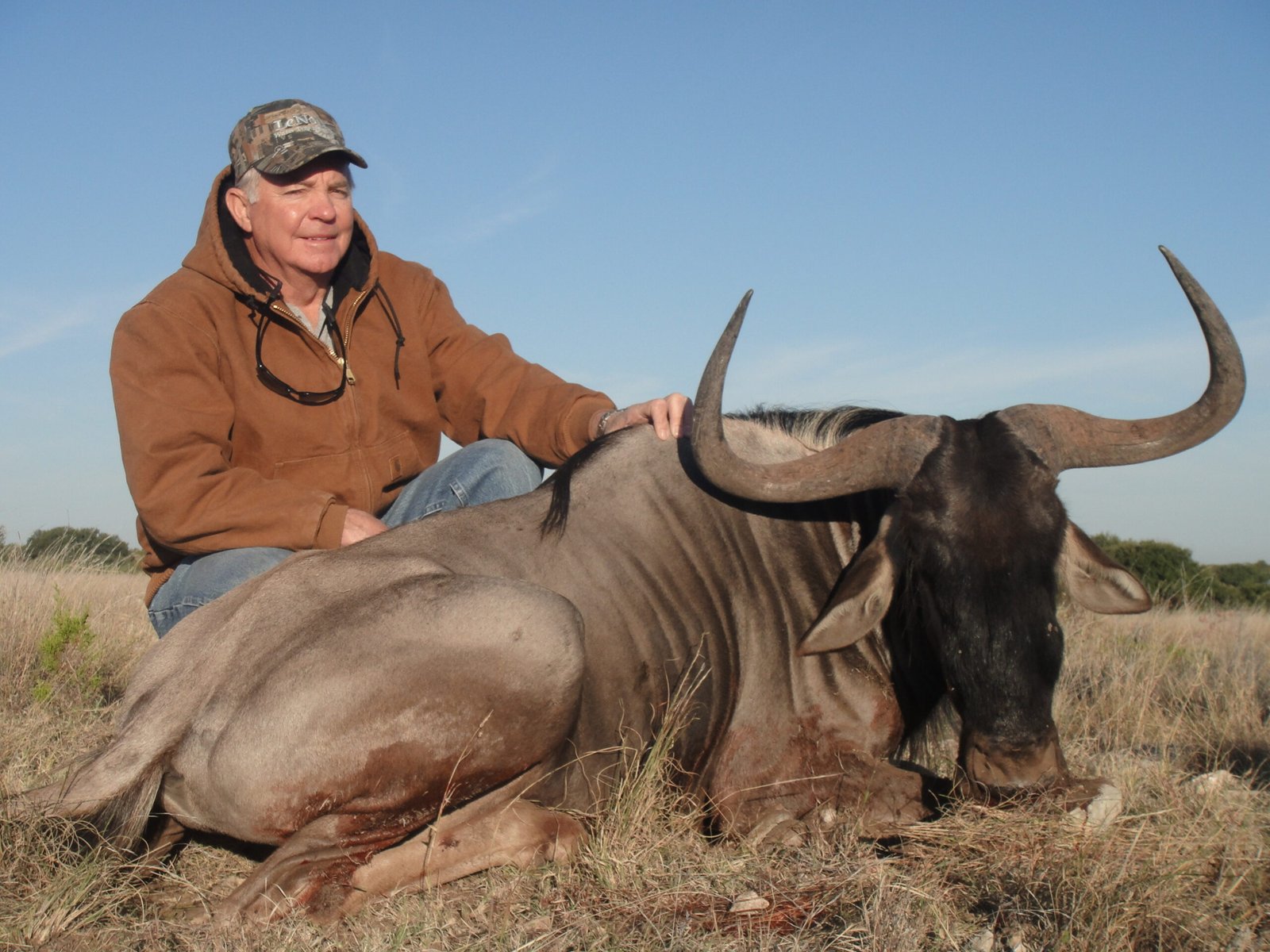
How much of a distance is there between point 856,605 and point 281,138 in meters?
3.09

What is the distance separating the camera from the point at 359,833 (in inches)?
127

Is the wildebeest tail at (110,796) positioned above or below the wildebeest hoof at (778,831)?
above

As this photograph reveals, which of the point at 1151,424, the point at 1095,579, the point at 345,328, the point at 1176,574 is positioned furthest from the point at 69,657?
the point at 1176,574

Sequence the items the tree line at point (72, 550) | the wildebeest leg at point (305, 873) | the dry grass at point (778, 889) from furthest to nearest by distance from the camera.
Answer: the tree line at point (72, 550), the wildebeest leg at point (305, 873), the dry grass at point (778, 889)

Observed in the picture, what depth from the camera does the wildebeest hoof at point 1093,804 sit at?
3139mm

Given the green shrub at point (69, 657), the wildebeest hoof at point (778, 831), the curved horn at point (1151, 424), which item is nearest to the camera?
the wildebeest hoof at point (778, 831)

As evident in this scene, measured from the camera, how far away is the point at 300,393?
469cm

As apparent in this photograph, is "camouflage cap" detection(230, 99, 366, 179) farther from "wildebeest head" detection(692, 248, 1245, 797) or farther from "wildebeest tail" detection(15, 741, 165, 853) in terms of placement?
"wildebeest tail" detection(15, 741, 165, 853)

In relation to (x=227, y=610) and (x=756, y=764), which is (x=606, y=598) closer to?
(x=756, y=764)

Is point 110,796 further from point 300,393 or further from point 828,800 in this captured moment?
point 828,800

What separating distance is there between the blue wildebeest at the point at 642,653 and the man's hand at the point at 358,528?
0.39 m

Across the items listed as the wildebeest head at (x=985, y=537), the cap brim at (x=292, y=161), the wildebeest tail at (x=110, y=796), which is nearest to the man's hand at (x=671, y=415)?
the wildebeest head at (x=985, y=537)

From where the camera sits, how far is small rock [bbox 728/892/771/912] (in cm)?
285

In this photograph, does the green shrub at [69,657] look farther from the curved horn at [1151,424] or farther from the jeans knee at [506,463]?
the curved horn at [1151,424]
